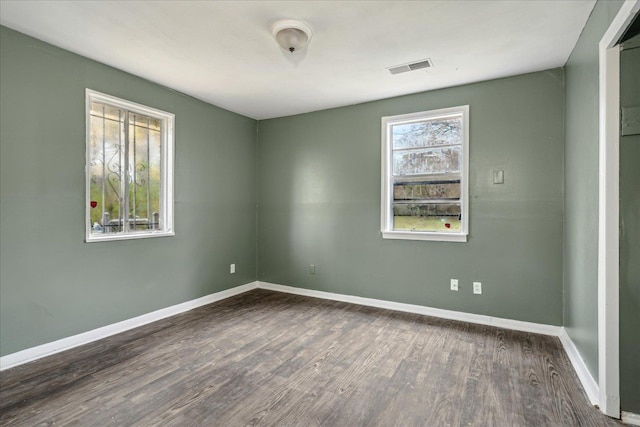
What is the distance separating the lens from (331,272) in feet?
14.2

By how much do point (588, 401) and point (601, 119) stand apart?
1.75m

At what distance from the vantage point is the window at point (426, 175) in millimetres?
3545

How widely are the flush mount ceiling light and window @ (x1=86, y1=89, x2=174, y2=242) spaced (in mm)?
1813

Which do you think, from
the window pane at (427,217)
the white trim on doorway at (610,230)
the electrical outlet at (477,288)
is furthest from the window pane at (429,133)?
the white trim on doorway at (610,230)

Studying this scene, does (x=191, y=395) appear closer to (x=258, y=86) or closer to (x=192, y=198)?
(x=192, y=198)

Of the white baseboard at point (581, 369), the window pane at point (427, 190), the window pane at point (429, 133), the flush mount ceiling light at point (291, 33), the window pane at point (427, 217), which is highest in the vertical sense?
the flush mount ceiling light at point (291, 33)

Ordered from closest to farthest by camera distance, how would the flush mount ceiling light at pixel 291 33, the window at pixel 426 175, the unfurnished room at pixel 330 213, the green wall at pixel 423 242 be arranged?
1. the unfurnished room at pixel 330 213
2. the flush mount ceiling light at pixel 291 33
3. the green wall at pixel 423 242
4. the window at pixel 426 175

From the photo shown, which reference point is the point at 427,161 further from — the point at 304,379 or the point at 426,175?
the point at 304,379

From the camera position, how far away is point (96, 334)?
2957 millimetres

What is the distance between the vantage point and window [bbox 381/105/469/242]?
3545mm

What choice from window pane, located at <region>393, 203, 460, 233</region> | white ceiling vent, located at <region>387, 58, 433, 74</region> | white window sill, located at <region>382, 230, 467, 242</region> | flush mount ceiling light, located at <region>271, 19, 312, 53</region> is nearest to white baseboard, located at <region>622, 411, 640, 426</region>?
white window sill, located at <region>382, 230, 467, 242</region>

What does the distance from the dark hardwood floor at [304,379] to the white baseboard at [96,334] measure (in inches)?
3.2

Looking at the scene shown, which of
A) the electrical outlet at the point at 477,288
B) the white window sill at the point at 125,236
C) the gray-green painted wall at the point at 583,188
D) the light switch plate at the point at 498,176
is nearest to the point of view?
the gray-green painted wall at the point at 583,188

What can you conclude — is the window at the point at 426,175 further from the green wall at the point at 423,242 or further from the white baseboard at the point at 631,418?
the white baseboard at the point at 631,418
